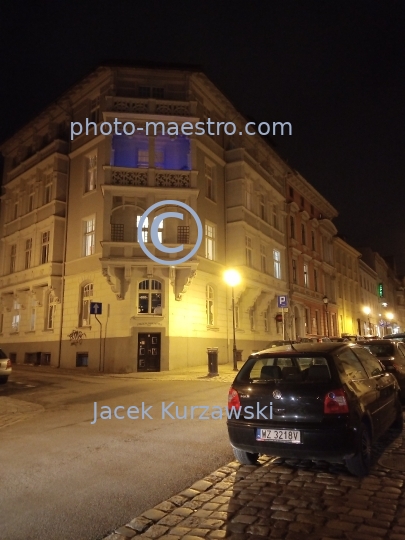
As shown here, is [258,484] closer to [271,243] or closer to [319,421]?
[319,421]

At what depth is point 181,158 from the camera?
23.9 meters

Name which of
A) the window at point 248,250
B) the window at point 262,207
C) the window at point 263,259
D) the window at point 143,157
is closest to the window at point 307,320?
the window at point 263,259

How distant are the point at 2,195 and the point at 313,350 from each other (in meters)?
31.1

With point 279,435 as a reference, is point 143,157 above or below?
above

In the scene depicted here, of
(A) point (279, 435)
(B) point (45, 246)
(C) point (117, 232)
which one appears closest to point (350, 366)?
(A) point (279, 435)

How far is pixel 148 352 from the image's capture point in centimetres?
2153

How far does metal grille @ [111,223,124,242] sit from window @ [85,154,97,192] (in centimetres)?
360

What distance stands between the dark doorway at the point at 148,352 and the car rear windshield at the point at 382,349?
1228 centimetres

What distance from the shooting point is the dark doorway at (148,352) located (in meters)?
21.4

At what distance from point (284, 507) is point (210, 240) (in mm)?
21638

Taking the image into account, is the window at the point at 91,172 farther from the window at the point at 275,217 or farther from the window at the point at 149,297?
the window at the point at 275,217

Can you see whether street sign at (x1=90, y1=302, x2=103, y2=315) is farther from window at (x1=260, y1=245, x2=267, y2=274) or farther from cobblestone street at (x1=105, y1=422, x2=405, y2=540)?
cobblestone street at (x1=105, y1=422, x2=405, y2=540)

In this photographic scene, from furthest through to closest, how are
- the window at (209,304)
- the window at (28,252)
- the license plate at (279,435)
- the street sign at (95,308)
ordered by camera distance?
1. the window at (28,252)
2. the window at (209,304)
3. the street sign at (95,308)
4. the license plate at (279,435)

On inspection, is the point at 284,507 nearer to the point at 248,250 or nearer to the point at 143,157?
the point at 143,157
